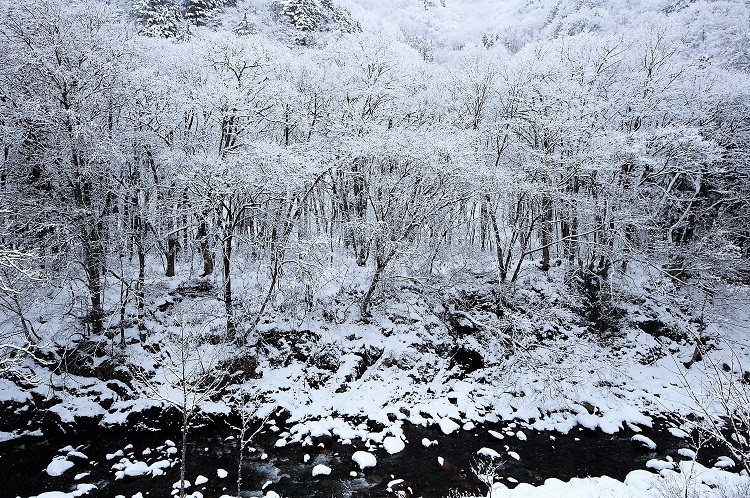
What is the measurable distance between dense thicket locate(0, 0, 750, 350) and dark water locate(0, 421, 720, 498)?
4.15 m

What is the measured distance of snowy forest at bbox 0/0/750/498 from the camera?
11375mm

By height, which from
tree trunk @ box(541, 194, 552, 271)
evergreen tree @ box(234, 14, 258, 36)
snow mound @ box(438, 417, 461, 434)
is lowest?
snow mound @ box(438, 417, 461, 434)

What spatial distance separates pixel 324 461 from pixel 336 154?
37.1 ft

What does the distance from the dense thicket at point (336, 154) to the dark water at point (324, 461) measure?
4.15 m

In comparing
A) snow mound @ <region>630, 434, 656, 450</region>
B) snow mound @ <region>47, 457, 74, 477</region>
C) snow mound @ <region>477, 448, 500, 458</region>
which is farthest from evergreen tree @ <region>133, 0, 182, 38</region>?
snow mound @ <region>630, 434, 656, 450</region>

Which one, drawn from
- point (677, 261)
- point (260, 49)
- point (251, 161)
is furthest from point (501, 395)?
point (260, 49)

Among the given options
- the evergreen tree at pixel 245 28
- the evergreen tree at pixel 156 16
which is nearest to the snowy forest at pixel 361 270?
the evergreen tree at pixel 245 28

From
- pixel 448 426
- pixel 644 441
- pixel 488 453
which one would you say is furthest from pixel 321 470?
pixel 644 441

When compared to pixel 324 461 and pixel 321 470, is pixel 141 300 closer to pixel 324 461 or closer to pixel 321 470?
pixel 324 461

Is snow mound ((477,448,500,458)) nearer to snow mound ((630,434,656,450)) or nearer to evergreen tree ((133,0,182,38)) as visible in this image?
snow mound ((630,434,656,450))

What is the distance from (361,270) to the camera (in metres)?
19.3

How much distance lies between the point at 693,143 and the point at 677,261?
5.31 meters

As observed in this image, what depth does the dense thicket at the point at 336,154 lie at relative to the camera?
1241 centimetres

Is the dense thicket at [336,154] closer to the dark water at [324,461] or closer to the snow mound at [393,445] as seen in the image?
the dark water at [324,461]
